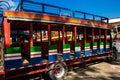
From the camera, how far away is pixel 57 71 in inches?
358

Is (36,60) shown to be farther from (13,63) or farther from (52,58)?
(13,63)

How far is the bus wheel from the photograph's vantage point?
8.62 m

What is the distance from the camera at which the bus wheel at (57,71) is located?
8.62 metres

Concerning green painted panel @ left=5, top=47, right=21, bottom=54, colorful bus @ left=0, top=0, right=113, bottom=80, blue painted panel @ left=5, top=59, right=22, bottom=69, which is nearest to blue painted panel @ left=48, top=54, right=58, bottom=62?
colorful bus @ left=0, top=0, right=113, bottom=80

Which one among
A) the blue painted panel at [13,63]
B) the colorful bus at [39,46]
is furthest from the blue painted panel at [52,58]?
the blue painted panel at [13,63]

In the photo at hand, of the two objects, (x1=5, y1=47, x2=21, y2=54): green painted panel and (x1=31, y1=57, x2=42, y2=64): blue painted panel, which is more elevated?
(x1=5, y1=47, x2=21, y2=54): green painted panel

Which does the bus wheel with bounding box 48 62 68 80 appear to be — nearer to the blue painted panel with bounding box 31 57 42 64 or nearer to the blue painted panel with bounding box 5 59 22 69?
the blue painted panel with bounding box 31 57 42 64

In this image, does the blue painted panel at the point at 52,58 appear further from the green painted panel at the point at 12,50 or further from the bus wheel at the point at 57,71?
the green painted panel at the point at 12,50

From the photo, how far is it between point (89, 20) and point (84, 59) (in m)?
2.47

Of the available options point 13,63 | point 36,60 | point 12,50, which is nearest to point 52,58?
point 36,60

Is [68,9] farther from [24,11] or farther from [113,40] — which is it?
[113,40]

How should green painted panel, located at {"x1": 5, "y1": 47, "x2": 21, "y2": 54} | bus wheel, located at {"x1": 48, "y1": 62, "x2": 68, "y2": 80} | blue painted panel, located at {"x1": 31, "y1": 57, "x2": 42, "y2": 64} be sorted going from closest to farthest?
green painted panel, located at {"x1": 5, "y1": 47, "x2": 21, "y2": 54}
blue painted panel, located at {"x1": 31, "y1": 57, "x2": 42, "y2": 64}
bus wheel, located at {"x1": 48, "y1": 62, "x2": 68, "y2": 80}

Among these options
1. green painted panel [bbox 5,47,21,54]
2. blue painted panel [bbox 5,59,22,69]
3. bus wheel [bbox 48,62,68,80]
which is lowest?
bus wheel [bbox 48,62,68,80]

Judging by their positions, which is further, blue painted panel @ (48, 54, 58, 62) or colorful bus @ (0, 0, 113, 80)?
blue painted panel @ (48, 54, 58, 62)
